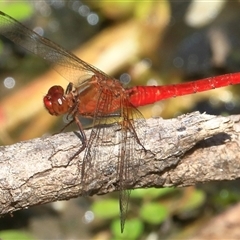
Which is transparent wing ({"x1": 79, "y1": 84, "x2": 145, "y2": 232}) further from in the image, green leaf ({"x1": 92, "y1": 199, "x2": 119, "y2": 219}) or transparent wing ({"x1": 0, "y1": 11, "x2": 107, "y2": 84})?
green leaf ({"x1": 92, "y1": 199, "x2": 119, "y2": 219})

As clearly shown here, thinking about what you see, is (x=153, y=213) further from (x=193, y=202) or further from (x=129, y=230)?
(x=193, y=202)

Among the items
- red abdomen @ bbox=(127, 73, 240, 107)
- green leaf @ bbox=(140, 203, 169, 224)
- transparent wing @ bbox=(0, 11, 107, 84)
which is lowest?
green leaf @ bbox=(140, 203, 169, 224)

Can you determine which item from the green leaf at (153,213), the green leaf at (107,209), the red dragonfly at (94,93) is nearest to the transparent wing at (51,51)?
the red dragonfly at (94,93)

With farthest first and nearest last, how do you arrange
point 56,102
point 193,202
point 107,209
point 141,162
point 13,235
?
point 193,202, point 107,209, point 13,235, point 56,102, point 141,162

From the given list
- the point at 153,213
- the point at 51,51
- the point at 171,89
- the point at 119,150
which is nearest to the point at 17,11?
the point at 51,51

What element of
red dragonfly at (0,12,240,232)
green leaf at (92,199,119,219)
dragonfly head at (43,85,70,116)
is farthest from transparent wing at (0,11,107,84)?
green leaf at (92,199,119,219)

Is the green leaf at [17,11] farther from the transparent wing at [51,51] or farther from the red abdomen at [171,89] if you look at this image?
the red abdomen at [171,89]

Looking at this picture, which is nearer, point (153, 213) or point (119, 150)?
point (119, 150)
